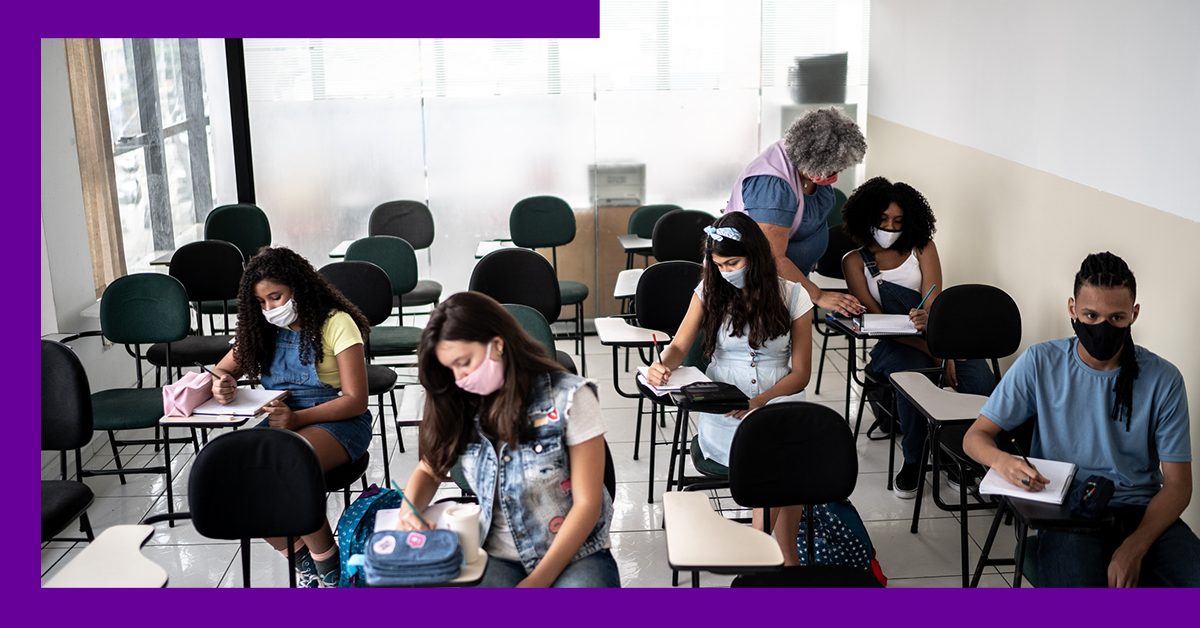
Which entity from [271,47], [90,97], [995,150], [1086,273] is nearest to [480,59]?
[271,47]

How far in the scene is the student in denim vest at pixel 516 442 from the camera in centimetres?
256

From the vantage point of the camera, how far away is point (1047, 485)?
9.62 ft

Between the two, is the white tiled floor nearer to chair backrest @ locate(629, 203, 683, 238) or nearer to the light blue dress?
the light blue dress

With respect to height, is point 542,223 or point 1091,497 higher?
point 542,223

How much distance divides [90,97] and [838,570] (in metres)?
5.08

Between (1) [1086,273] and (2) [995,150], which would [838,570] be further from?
(2) [995,150]

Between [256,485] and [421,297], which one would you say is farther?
[421,297]

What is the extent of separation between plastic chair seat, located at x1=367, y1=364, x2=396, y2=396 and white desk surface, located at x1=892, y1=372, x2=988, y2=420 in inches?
85.6

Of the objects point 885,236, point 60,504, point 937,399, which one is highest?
point 885,236

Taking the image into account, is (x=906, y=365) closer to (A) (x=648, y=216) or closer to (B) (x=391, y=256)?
(A) (x=648, y=216)

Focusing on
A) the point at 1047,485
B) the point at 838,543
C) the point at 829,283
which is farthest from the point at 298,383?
the point at 829,283

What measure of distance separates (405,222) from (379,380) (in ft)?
8.57

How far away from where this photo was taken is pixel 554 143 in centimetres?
723

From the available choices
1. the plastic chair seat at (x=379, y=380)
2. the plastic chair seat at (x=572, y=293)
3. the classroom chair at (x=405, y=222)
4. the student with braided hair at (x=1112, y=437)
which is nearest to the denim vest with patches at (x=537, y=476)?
the student with braided hair at (x=1112, y=437)
